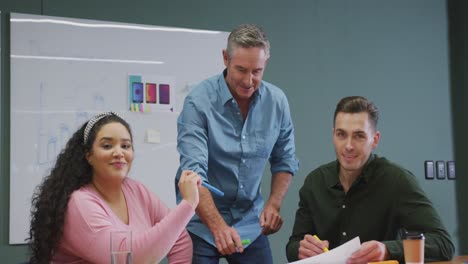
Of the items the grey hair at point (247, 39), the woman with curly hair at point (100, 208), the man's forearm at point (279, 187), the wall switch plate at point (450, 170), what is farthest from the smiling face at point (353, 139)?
the wall switch plate at point (450, 170)

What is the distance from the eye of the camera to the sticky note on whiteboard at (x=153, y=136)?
3.87 metres

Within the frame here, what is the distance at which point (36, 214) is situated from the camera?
2104mm

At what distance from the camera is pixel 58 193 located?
2.09 m

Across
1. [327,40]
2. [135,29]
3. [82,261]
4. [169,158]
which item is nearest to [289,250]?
[82,261]

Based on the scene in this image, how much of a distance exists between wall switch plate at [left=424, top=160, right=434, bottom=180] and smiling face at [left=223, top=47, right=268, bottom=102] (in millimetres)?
2695

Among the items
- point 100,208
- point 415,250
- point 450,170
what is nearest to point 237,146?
point 100,208

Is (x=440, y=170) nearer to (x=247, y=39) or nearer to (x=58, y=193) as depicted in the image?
(x=247, y=39)

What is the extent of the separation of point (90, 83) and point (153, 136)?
50cm

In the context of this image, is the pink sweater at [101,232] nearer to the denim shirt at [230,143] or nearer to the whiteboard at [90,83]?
the denim shirt at [230,143]

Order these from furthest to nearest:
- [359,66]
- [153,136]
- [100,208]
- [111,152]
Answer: [359,66]
[153,136]
[111,152]
[100,208]

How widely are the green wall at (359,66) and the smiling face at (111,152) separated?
1.79m

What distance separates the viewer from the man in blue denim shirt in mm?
2346

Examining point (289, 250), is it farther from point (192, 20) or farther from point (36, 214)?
point (192, 20)

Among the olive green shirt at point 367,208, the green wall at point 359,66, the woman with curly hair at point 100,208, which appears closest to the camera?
the woman with curly hair at point 100,208
